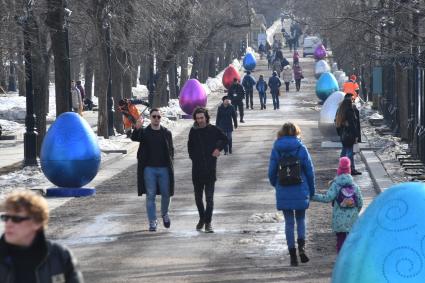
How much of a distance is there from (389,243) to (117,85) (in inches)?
1200

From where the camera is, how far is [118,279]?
13281mm

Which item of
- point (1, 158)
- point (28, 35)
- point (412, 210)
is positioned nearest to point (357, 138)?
point (28, 35)

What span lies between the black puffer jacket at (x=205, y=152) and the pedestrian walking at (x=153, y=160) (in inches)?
13.4

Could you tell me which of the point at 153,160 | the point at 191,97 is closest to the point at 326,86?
the point at 191,97

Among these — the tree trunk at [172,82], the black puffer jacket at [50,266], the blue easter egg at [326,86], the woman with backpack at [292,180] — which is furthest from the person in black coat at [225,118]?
the tree trunk at [172,82]

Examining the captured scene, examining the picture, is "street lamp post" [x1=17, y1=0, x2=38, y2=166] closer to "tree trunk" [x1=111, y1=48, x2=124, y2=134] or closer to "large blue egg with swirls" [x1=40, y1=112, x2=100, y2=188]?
"large blue egg with swirls" [x1=40, y1=112, x2=100, y2=188]

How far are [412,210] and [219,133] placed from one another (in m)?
8.14

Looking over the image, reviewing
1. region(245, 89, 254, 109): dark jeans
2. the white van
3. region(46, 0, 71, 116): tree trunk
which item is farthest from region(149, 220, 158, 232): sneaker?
the white van

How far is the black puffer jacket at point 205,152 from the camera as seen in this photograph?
17.0 meters

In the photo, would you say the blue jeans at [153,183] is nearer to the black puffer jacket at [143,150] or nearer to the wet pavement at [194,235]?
the black puffer jacket at [143,150]

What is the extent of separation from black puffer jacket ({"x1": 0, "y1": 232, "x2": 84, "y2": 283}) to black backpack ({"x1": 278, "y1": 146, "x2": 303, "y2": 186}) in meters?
7.24

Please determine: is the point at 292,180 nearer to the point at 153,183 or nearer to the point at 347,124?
the point at 153,183

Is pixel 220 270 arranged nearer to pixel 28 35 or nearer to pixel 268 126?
pixel 28 35

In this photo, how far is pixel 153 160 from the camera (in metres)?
17.0
